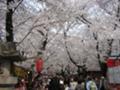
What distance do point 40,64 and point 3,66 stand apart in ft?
24.1

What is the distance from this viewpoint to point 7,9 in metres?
16.3

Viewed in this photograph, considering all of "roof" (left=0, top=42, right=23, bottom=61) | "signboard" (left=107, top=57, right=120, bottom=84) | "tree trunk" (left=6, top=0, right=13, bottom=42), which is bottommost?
"signboard" (left=107, top=57, right=120, bottom=84)

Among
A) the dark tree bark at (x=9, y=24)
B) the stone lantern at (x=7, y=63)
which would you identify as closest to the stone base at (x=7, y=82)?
the stone lantern at (x=7, y=63)

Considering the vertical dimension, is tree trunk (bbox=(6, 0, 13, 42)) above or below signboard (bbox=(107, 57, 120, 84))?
above

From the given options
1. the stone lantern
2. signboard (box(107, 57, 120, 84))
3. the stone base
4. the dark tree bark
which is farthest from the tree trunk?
signboard (box(107, 57, 120, 84))

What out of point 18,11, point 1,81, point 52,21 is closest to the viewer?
point 1,81

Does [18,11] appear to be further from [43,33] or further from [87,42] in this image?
[87,42]

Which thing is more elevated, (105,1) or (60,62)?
(105,1)

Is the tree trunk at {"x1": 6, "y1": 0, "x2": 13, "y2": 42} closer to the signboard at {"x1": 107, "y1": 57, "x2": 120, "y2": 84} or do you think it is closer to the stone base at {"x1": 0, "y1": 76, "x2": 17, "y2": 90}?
the stone base at {"x1": 0, "y1": 76, "x2": 17, "y2": 90}

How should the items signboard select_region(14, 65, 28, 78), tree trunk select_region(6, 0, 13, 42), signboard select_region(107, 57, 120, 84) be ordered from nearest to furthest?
1. signboard select_region(14, 65, 28, 78)
2. tree trunk select_region(6, 0, 13, 42)
3. signboard select_region(107, 57, 120, 84)

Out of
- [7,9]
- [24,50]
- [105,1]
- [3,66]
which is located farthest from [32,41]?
[3,66]

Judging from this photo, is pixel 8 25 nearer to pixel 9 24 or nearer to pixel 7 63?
pixel 9 24

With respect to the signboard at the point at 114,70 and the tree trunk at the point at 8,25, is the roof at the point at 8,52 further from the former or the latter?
the signboard at the point at 114,70

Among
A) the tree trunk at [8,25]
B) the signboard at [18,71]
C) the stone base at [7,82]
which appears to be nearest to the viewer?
the stone base at [7,82]
